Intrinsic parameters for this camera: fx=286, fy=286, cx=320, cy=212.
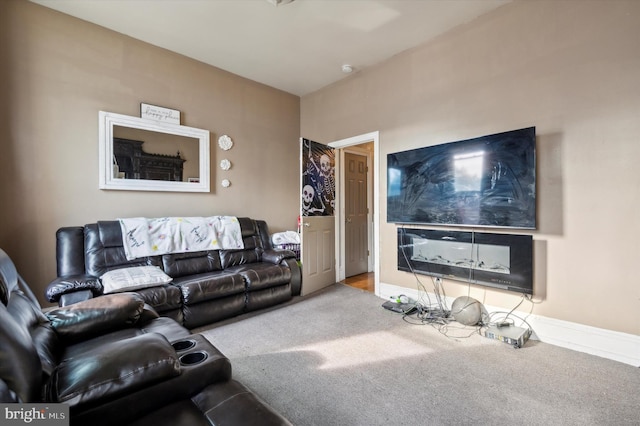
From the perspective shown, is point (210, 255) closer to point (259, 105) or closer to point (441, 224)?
point (259, 105)

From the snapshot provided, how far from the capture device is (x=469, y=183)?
9.46 feet

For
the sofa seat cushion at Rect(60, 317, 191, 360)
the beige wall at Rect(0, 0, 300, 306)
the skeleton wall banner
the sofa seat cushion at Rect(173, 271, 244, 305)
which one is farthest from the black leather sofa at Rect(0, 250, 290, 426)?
the skeleton wall banner

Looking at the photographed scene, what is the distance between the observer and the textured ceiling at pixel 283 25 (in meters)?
2.71

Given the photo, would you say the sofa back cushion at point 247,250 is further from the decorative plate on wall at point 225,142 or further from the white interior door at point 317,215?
the decorative plate on wall at point 225,142

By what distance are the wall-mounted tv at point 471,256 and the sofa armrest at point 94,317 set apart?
2.75 m

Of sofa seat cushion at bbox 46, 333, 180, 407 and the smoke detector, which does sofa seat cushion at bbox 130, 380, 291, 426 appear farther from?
the smoke detector

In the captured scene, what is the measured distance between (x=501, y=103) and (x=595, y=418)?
8.24ft

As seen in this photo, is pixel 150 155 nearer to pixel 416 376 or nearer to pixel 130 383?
pixel 130 383

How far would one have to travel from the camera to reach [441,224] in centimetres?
311

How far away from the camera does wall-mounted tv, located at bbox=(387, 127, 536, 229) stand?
255 cm

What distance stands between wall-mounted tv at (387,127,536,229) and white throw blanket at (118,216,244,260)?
2.08 metres

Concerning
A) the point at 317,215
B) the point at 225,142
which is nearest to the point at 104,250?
the point at 225,142

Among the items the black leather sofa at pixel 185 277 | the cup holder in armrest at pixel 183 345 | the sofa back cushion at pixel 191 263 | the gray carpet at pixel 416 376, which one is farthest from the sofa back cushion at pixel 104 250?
the cup holder in armrest at pixel 183 345

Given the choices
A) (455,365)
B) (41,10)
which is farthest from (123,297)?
(41,10)
